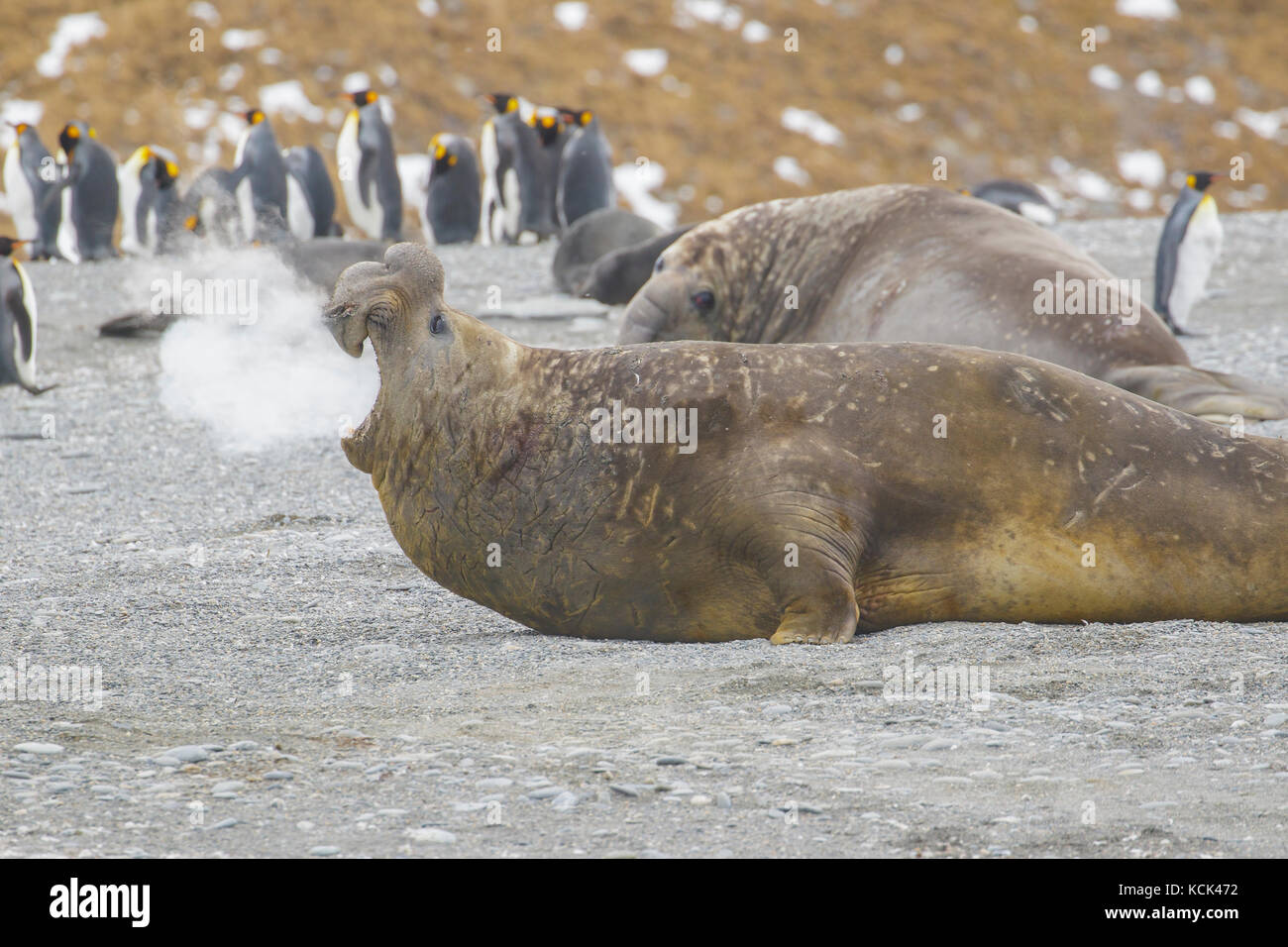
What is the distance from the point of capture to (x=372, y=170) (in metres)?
22.7

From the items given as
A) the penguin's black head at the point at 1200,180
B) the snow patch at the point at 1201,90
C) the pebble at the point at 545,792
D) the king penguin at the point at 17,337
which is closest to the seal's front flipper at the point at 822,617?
the pebble at the point at 545,792

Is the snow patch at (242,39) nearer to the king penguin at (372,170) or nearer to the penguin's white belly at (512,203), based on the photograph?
the king penguin at (372,170)

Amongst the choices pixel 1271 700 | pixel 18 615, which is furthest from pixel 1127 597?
pixel 18 615

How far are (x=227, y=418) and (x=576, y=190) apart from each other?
12934mm

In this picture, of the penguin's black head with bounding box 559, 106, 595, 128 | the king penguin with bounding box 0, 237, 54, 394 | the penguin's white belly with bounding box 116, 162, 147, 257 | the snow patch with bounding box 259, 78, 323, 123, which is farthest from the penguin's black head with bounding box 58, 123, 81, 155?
the snow patch with bounding box 259, 78, 323, 123

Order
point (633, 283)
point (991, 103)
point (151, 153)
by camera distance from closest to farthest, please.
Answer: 1. point (633, 283)
2. point (151, 153)
3. point (991, 103)

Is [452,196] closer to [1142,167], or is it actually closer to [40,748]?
[1142,167]

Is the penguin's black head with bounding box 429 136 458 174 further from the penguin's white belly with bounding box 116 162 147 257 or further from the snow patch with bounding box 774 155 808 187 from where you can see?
the snow patch with bounding box 774 155 808 187

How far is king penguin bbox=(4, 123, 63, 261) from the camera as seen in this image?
792 inches

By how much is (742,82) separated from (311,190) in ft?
57.1

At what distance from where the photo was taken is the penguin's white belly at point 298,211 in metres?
20.8

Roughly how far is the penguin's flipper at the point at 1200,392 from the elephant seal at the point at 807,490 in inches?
96.2

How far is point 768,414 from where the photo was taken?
4.20m

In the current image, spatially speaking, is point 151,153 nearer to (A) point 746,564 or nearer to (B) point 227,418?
(B) point 227,418
